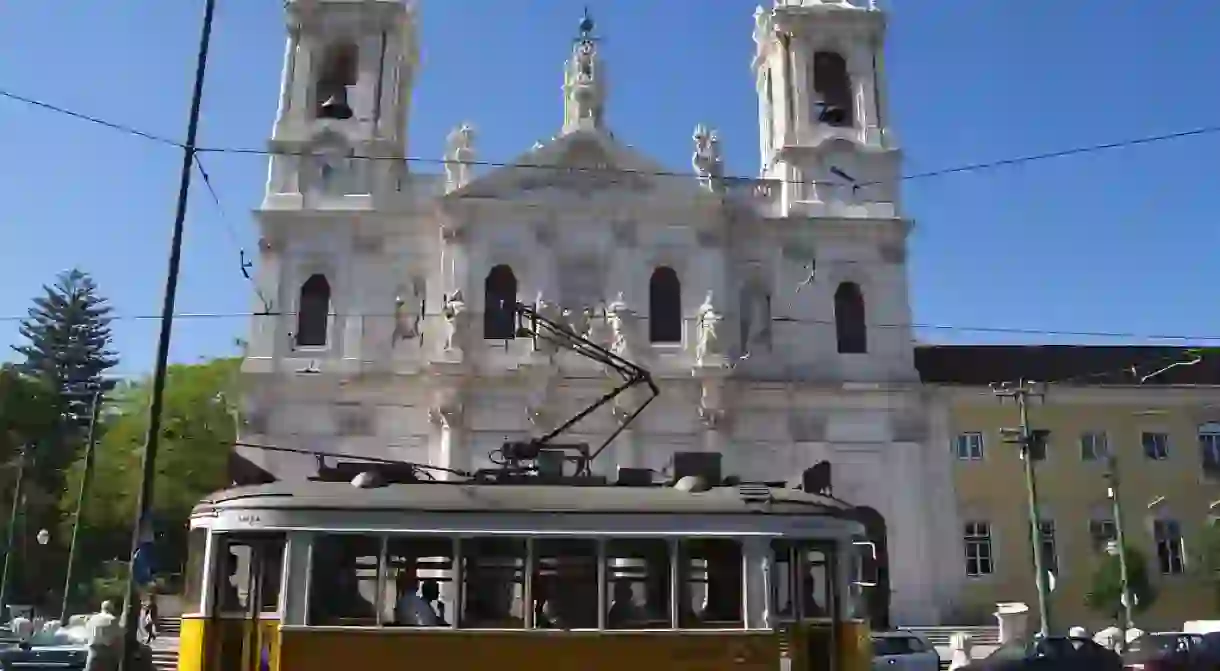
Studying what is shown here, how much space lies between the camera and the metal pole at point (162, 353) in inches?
531

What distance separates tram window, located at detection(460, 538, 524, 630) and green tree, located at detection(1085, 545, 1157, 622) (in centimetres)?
2554

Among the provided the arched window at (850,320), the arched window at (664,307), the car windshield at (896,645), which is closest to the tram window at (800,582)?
the car windshield at (896,645)

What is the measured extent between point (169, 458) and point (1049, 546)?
29.6m

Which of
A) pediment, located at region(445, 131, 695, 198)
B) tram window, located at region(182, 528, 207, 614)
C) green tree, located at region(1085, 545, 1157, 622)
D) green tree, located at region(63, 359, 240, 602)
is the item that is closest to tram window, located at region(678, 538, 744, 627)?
tram window, located at region(182, 528, 207, 614)

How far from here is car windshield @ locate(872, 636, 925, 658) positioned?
2003cm

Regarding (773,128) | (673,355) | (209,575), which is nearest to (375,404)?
(673,355)

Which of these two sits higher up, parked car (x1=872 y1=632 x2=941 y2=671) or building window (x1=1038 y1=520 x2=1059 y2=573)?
building window (x1=1038 y1=520 x2=1059 y2=573)

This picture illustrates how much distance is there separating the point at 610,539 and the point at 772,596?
147cm

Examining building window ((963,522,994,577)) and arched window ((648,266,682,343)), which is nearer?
arched window ((648,266,682,343))

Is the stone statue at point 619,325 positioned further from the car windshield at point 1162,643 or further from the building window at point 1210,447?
the building window at point 1210,447

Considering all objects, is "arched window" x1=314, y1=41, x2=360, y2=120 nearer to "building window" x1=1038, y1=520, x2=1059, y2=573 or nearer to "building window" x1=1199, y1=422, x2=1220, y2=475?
"building window" x1=1038, y1=520, x2=1059, y2=573

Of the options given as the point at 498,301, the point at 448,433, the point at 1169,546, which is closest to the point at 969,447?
the point at 1169,546

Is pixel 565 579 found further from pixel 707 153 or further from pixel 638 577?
pixel 707 153

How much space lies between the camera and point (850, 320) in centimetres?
3322
